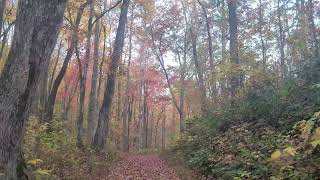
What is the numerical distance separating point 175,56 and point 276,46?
33.2 ft

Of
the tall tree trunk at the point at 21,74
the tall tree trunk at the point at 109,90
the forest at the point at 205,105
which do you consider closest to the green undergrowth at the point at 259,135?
the forest at the point at 205,105

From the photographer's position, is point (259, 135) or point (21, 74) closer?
point (21, 74)

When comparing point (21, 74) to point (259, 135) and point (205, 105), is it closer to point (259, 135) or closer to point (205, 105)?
point (259, 135)

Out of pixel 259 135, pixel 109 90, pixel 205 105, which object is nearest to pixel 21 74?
pixel 259 135

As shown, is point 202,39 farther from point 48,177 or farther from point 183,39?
point 48,177

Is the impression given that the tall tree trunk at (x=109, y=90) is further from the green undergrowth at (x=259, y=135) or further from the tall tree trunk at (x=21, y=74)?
the tall tree trunk at (x=21, y=74)

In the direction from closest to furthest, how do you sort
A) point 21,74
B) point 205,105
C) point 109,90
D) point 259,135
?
point 21,74 → point 259,135 → point 109,90 → point 205,105

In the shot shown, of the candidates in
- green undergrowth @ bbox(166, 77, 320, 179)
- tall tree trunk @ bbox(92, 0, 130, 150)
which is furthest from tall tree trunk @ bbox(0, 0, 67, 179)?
tall tree trunk @ bbox(92, 0, 130, 150)

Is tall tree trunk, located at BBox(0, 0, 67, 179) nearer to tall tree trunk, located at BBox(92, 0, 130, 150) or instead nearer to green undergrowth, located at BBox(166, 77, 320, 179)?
green undergrowth, located at BBox(166, 77, 320, 179)

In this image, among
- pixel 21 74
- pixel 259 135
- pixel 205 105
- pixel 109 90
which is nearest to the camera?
pixel 21 74

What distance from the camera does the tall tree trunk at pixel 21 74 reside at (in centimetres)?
542

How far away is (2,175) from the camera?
522 cm

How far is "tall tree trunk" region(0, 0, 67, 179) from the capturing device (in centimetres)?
542

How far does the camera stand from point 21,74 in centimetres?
548
